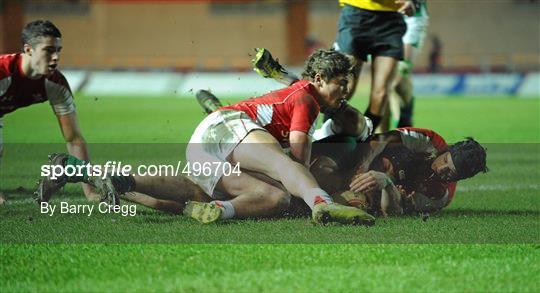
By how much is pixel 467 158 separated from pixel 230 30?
121 feet

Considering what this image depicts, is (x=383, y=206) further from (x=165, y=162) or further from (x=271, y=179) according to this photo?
(x=165, y=162)

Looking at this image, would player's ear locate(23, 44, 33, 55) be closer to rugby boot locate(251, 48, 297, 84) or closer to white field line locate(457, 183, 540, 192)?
rugby boot locate(251, 48, 297, 84)

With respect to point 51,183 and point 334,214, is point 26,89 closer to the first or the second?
point 51,183

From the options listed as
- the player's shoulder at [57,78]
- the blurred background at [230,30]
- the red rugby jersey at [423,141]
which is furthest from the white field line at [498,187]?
the blurred background at [230,30]

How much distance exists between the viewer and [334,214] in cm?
635

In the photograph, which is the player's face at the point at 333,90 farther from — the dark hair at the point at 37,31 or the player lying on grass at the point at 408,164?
the dark hair at the point at 37,31

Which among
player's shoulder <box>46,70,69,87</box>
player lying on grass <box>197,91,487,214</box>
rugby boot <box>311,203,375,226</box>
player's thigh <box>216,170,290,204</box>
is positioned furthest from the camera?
player's shoulder <box>46,70,69,87</box>

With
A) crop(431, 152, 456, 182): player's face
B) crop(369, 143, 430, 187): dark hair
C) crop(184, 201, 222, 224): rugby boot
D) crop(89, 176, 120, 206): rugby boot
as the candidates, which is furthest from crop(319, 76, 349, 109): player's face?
crop(89, 176, 120, 206): rugby boot

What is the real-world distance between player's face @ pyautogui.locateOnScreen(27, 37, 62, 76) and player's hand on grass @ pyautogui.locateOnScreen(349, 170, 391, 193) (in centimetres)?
236

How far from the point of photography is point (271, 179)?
6.87 metres

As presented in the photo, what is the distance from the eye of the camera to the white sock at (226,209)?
6.66 m

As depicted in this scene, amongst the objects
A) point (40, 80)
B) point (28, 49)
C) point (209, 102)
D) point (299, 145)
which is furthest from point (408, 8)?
point (28, 49)

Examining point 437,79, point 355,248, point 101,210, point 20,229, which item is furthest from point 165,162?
point 437,79

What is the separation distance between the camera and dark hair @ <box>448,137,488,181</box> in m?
7.40
